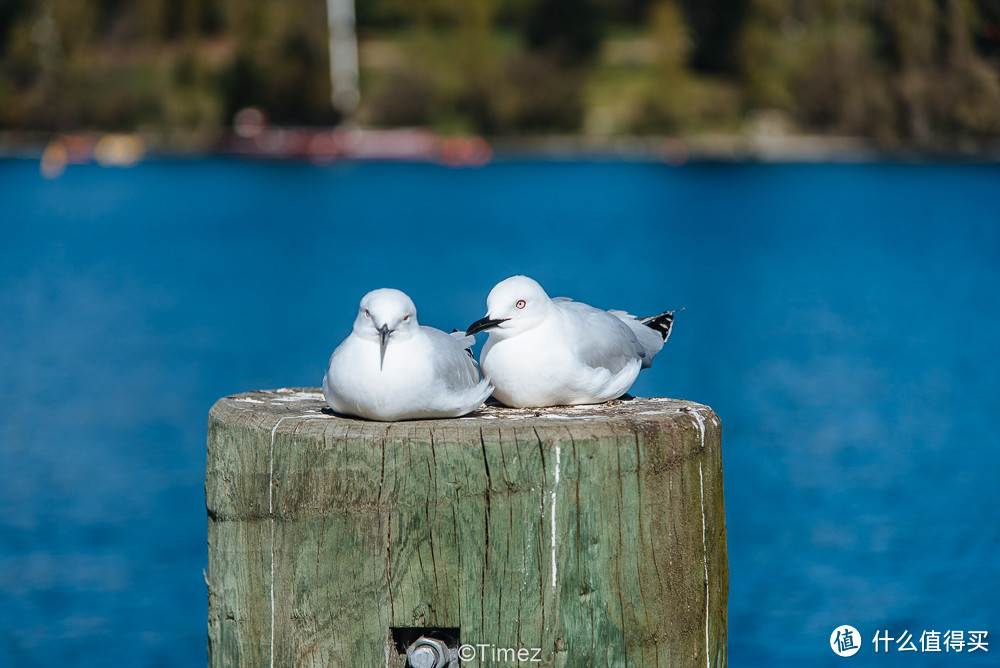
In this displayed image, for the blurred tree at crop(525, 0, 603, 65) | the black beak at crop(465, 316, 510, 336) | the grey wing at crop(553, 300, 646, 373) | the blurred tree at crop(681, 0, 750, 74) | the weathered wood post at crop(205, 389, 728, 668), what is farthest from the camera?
the blurred tree at crop(525, 0, 603, 65)

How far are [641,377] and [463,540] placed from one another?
35.0 ft

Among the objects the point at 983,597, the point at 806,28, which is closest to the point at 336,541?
the point at 983,597

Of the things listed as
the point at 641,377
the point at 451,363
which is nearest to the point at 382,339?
the point at 451,363

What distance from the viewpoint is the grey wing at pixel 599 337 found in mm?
4148

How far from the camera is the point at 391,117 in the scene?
240ft

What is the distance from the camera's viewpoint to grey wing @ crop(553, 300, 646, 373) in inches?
163

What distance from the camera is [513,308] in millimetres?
3986

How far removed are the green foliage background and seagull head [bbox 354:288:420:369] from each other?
4249 cm

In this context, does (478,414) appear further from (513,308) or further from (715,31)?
(715,31)

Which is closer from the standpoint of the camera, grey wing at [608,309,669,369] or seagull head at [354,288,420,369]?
seagull head at [354,288,420,369]

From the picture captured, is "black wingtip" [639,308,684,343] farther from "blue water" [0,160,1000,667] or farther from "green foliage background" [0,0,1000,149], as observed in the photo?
"green foliage background" [0,0,1000,149]

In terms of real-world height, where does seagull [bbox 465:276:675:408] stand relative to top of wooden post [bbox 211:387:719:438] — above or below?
above

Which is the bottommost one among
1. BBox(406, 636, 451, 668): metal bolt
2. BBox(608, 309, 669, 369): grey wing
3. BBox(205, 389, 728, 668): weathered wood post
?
BBox(406, 636, 451, 668): metal bolt

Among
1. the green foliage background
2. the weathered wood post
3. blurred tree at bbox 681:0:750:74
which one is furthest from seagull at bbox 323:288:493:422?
blurred tree at bbox 681:0:750:74
